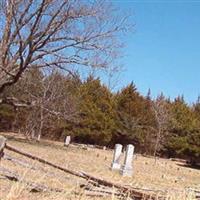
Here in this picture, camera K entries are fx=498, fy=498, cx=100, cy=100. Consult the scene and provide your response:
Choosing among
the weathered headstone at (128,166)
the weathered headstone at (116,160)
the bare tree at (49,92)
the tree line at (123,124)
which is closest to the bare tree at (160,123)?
the tree line at (123,124)

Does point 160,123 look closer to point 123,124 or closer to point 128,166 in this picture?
point 123,124

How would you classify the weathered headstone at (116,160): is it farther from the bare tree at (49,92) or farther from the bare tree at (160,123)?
the bare tree at (160,123)

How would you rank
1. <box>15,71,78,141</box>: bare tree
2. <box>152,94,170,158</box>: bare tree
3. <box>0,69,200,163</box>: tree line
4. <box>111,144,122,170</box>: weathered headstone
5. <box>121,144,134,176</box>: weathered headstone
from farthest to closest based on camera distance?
1. <box>0,69,200,163</box>: tree line
2. <box>152,94,170,158</box>: bare tree
3. <box>15,71,78,141</box>: bare tree
4. <box>111,144,122,170</box>: weathered headstone
5. <box>121,144,134,176</box>: weathered headstone

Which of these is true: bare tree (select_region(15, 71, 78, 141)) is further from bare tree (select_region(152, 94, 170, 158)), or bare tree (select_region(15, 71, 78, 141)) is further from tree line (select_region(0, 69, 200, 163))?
bare tree (select_region(152, 94, 170, 158))

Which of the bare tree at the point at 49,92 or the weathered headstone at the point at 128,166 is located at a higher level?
the bare tree at the point at 49,92

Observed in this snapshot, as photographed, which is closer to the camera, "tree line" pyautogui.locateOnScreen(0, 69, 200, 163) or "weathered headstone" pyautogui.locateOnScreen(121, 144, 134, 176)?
"weathered headstone" pyautogui.locateOnScreen(121, 144, 134, 176)

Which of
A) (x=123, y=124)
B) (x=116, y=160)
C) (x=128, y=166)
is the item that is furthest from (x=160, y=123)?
(x=128, y=166)

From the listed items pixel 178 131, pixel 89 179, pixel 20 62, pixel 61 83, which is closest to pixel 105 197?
pixel 89 179

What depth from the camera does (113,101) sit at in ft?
170

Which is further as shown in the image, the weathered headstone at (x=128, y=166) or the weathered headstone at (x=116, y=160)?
the weathered headstone at (x=116, y=160)

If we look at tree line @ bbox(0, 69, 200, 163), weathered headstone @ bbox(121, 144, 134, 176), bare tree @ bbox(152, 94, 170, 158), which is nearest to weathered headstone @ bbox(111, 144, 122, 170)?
weathered headstone @ bbox(121, 144, 134, 176)

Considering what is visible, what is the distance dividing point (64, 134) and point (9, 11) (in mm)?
26654

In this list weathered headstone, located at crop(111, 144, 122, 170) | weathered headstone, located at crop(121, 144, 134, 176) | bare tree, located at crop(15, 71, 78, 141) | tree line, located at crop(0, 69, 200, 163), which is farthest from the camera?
tree line, located at crop(0, 69, 200, 163)

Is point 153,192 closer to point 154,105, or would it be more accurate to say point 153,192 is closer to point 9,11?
point 9,11
